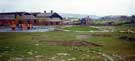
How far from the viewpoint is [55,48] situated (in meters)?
4.96

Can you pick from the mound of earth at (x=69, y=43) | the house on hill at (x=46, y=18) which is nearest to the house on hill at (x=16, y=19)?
the house on hill at (x=46, y=18)

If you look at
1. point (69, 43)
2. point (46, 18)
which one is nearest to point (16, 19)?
point (46, 18)

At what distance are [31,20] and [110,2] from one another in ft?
6.38

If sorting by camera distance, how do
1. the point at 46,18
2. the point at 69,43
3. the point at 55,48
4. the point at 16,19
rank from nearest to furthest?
the point at 55,48
the point at 69,43
the point at 16,19
the point at 46,18

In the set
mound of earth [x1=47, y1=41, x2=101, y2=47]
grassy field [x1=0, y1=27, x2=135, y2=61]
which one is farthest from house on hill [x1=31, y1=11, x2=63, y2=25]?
mound of earth [x1=47, y1=41, x2=101, y2=47]

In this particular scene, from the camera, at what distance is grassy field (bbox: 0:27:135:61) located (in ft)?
14.9

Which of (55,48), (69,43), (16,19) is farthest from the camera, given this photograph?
(16,19)

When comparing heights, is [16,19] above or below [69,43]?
above

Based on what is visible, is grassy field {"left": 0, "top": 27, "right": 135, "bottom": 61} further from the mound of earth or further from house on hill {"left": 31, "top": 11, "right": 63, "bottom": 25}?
house on hill {"left": 31, "top": 11, "right": 63, "bottom": 25}

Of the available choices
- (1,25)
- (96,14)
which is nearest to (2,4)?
(1,25)

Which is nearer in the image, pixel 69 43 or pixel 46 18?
pixel 69 43

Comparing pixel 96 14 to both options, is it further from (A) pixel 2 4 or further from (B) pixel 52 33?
(A) pixel 2 4

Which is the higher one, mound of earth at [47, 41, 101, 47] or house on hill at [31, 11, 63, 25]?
house on hill at [31, 11, 63, 25]

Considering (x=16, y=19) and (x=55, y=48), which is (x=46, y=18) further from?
(x=55, y=48)
